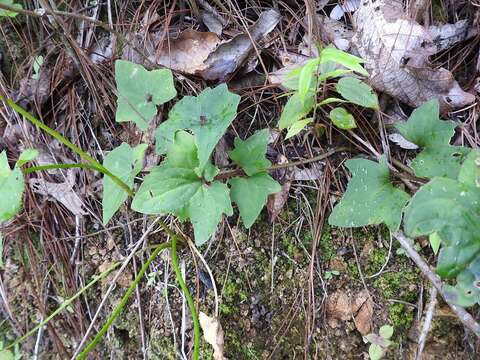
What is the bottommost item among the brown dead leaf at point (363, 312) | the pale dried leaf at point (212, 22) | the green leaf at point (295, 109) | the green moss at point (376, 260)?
the brown dead leaf at point (363, 312)

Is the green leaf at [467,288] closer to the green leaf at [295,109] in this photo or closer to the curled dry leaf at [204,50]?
the green leaf at [295,109]

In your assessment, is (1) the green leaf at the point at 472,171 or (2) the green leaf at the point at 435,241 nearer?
(1) the green leaf at the point at 472,171

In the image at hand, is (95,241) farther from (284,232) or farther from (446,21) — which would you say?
(446,21)

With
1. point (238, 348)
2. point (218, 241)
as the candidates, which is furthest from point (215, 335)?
point (218, 241)

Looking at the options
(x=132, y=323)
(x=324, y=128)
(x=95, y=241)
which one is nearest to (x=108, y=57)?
(x=95, y=241)

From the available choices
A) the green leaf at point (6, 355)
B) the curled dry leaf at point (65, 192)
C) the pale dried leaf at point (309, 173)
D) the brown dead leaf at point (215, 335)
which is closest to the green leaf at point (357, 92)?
the pale dried leaf at point (309, 173)

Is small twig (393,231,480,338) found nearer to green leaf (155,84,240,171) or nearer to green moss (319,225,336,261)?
green moss (319,225,336,261)

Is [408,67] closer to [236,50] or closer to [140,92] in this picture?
[236,50]

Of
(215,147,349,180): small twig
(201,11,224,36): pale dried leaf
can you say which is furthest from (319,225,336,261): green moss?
(201,11,224,36): pale dried leaf
